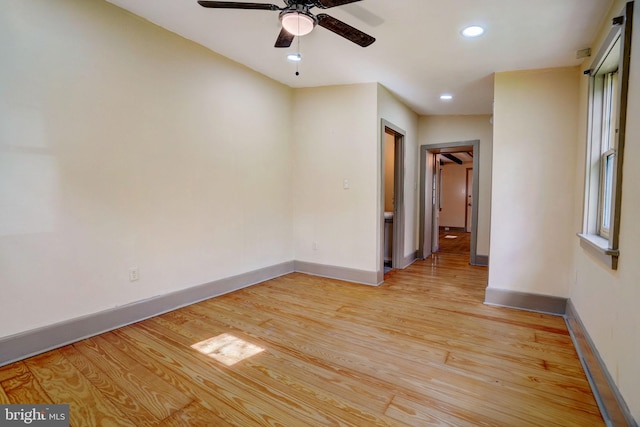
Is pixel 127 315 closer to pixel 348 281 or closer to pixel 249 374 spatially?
pixel 249 374

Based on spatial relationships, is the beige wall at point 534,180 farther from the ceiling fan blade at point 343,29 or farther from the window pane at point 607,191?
the ceiling fan blade at point 343,29

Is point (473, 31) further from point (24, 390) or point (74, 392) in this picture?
point (24, 390)

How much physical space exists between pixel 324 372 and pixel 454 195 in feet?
30.8

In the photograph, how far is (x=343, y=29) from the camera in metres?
2.10

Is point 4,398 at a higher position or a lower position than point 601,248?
lower

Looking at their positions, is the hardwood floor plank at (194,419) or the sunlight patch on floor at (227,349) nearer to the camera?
the hardwood floor plank at (194,419)

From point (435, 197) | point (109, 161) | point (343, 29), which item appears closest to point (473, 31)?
point (343, 29)

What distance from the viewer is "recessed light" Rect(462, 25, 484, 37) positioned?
2452 millimetres

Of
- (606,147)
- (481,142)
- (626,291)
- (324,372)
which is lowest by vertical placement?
(324,372)

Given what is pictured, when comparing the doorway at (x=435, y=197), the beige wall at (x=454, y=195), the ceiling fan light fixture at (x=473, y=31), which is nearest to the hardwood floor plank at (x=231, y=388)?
the ceiling fan light fixture at (x=473, y=31)

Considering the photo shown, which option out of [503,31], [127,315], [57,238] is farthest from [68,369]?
[503,31]

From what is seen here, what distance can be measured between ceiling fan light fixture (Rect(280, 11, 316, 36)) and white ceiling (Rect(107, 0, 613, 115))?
450mm

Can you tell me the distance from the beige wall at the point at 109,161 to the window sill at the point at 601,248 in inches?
126

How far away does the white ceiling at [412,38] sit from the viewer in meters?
2.24
